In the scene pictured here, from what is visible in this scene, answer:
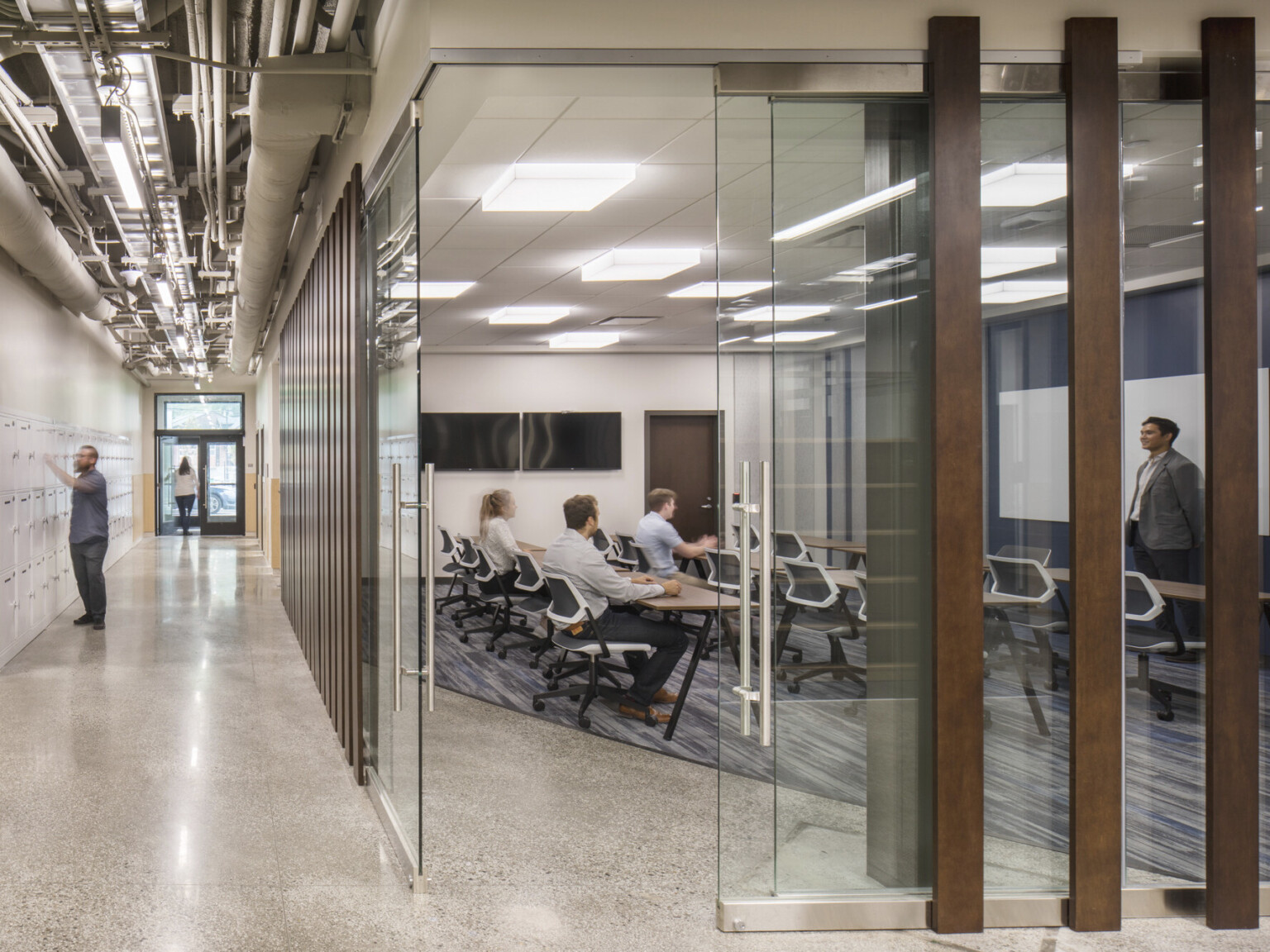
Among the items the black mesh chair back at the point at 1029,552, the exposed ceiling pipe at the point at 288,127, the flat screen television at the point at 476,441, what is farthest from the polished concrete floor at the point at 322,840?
the flat screen television at the point at 476,441

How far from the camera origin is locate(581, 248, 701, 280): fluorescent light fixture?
6.87 m

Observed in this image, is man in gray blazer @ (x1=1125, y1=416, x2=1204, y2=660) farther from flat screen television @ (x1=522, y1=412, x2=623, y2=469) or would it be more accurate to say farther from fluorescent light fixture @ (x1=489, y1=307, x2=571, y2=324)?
flat screen television @ (x1=522, y1=412, x2=623, y2=469)

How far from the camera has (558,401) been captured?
1192 cm

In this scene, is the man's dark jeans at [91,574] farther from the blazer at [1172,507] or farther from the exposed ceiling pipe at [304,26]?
the blazer at [1172,507]

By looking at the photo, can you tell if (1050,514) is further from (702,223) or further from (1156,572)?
(702,223)

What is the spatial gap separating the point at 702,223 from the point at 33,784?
4.52 m

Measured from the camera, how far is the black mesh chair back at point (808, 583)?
2842mm

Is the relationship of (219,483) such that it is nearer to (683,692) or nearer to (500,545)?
(500,545)

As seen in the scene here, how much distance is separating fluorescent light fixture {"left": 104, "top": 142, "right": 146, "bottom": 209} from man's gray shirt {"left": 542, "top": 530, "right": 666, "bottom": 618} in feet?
9.22

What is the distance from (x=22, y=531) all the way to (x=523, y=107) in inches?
214

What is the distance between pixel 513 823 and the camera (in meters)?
3.68

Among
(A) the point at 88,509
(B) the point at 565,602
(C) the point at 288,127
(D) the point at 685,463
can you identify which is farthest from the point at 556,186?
(D) the point at 685,463

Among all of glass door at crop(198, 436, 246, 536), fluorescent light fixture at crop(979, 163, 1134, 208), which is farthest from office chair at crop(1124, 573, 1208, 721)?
glass door at crop(198, 436, 246, 536)

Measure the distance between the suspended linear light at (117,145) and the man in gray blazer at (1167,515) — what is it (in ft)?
13.8
